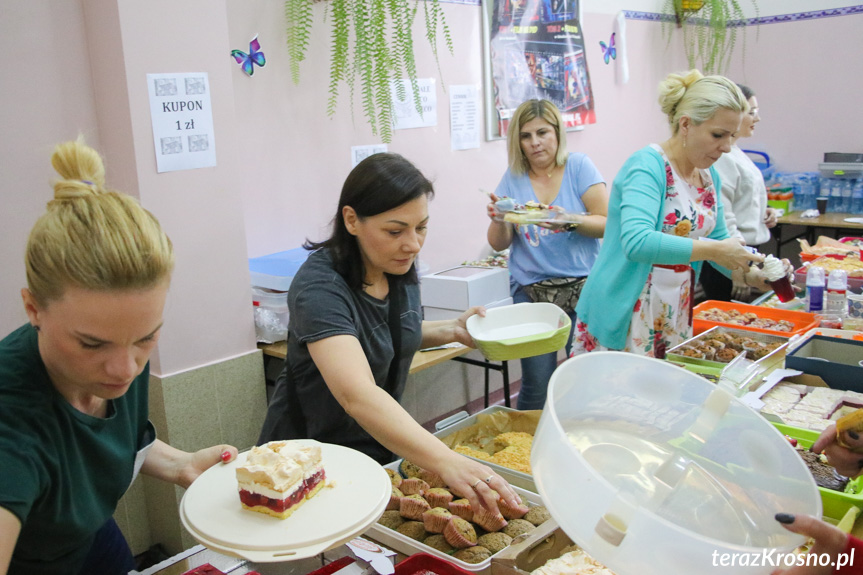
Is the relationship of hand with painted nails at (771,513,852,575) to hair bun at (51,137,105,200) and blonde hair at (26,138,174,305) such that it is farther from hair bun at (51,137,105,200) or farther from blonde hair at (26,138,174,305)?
hair bun at (51,137,105,200)

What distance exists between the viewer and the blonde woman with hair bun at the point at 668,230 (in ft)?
8.35

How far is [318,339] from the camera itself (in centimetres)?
168

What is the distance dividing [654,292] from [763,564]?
1.86 meters

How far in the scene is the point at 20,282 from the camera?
2.60 metres

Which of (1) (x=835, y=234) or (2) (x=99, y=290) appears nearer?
(2) (x=99, y=290)

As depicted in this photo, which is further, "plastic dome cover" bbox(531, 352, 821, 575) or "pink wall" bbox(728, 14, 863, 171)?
"pink wall" bbox(728, 14, 863, 171)

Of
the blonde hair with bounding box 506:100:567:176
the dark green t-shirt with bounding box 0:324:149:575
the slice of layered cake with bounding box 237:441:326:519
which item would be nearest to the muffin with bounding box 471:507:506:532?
the slice of layered cake with bounding box 237:441:326:519

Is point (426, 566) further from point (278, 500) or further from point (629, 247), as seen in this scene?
point (629, 247)

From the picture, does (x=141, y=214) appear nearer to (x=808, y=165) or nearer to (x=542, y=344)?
(x=542, y=344)

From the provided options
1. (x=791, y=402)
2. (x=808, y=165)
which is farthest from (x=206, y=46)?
(x=808, y=165)

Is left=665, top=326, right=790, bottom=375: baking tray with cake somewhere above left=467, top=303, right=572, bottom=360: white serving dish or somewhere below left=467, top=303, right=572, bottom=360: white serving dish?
below

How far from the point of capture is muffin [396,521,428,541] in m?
1.64

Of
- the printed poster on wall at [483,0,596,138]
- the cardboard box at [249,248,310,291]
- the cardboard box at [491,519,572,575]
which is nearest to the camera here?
the cardboard box at [491,519,572,575]

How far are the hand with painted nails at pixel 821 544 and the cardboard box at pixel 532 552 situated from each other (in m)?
0.52
